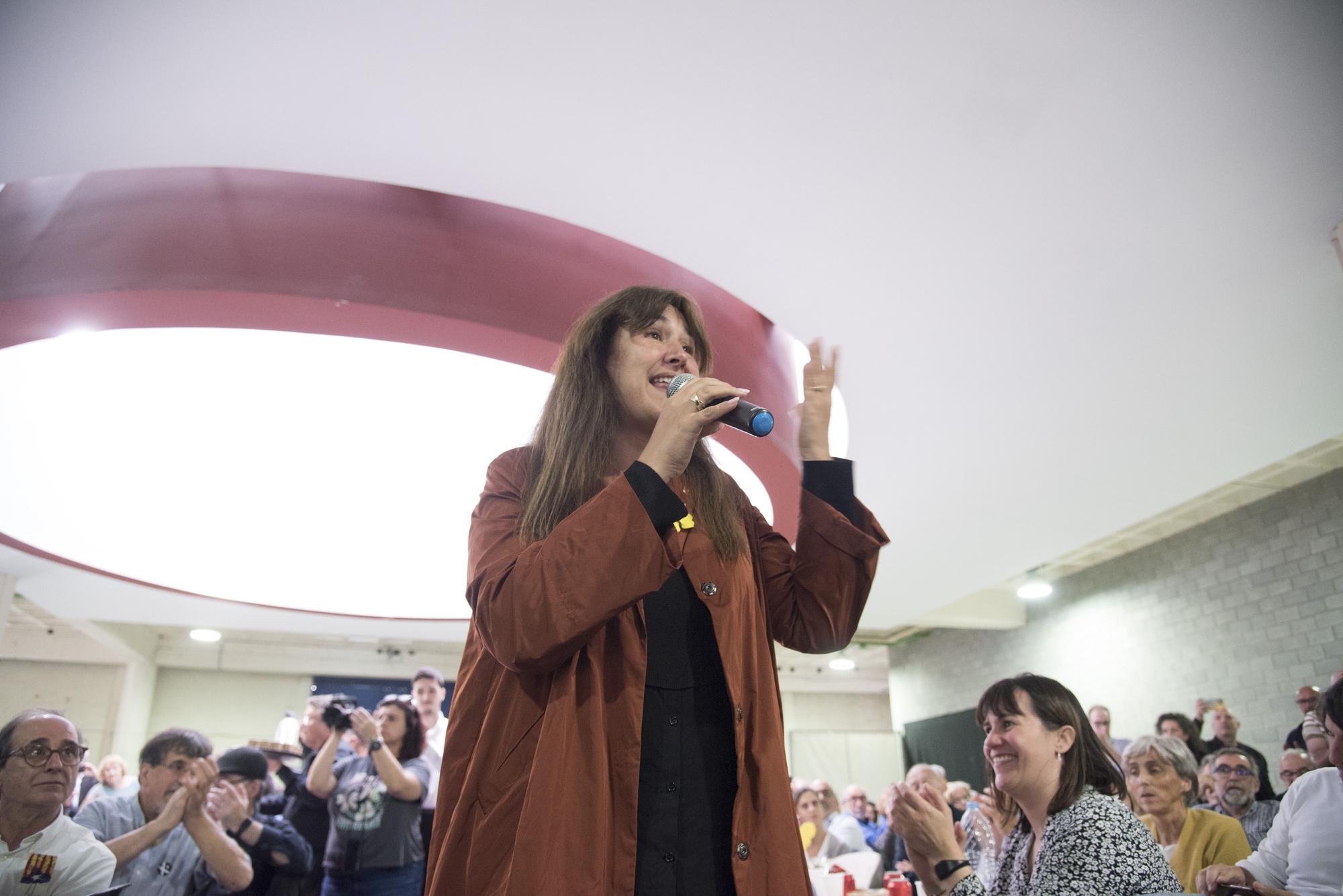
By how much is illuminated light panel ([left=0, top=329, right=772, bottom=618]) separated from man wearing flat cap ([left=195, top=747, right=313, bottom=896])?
6.33 feet

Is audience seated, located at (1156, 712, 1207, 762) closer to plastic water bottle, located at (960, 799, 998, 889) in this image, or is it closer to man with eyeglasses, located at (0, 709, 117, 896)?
plastic water bottle, located at (960, 799, 998, 889)

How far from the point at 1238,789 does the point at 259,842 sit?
4599mm

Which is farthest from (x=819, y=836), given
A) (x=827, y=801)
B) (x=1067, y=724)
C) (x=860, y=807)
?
(x=1067, y=724)

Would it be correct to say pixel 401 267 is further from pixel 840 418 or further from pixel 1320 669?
pixel 1320 669

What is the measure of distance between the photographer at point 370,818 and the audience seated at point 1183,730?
4560 millimetres

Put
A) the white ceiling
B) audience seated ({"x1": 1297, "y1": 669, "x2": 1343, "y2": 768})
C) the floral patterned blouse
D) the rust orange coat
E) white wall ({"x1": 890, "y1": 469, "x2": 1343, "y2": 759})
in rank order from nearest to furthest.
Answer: the rust orange coat
the floral patterned blouse
the white ceiling
audience seated ({"x1": 1297, "y1": 669, "x2": 1343, "y2": 768})
white wall ({"x1": 890, "y1": 469, "x2": 1343, "y2": 759})

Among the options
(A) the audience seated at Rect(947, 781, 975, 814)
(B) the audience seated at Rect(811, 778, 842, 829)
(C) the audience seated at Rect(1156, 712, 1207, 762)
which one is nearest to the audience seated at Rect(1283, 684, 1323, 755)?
(C) the audience seated at Rect(1156, 712, 1207, 762)

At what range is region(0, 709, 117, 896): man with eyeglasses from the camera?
97.3 inches

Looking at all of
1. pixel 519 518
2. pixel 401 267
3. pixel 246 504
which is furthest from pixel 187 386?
pixel 519 518

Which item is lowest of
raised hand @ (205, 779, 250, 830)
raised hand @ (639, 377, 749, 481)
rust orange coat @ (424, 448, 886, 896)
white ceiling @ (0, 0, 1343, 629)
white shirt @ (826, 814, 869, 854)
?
white shirt @ (826, 814, 869, 854)

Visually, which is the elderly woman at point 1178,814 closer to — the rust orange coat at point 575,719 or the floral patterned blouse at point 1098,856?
the floral patterned blouse at point 1098,856

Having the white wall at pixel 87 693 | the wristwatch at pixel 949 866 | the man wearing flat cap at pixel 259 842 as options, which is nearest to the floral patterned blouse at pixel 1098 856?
the wristwatch at pixel 949 866

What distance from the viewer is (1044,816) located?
7.07 ft

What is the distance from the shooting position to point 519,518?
1.09m
